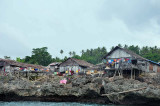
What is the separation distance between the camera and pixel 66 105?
73.7 ft

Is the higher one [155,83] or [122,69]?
[122,69]

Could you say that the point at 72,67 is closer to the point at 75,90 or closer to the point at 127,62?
the point at 75,90

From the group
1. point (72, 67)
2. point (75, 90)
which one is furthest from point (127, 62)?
point (72, 67)

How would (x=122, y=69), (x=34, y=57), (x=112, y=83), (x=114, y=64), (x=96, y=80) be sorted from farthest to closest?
(x=34, y=57)
(x=114, y=64)
(x=122, y=69)
(x=96, y=80)
(x=112, y=83)

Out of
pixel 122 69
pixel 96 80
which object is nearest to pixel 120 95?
pixel 96 80

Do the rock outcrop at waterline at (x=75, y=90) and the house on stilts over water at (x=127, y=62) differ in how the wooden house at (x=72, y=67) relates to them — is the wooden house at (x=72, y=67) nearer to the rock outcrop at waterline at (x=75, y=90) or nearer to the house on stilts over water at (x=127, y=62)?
the house on stilts over water at (x=127, y=62)

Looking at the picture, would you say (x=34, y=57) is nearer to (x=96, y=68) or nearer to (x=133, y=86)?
(x=96, y=68)

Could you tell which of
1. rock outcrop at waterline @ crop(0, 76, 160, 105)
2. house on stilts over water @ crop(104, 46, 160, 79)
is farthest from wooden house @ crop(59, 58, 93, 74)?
rock outcrop at waterline @ crop(0, 76, 160, 105)

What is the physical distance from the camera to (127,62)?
29.2 meters

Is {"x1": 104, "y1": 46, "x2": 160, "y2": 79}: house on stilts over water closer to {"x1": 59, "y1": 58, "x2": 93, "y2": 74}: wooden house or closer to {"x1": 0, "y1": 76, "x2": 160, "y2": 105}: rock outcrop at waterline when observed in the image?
{"x1": 0, "y1": 76, "x2": 160, "y2": 105}: rock outcrop at waterline

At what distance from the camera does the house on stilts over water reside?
97.2 feet

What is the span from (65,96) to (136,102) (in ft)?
36.0

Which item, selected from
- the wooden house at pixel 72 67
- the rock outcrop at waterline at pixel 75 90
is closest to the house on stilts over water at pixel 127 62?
the rock outcrop at waterline at pixel 75 90

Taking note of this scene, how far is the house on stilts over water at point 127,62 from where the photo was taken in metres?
29.6
